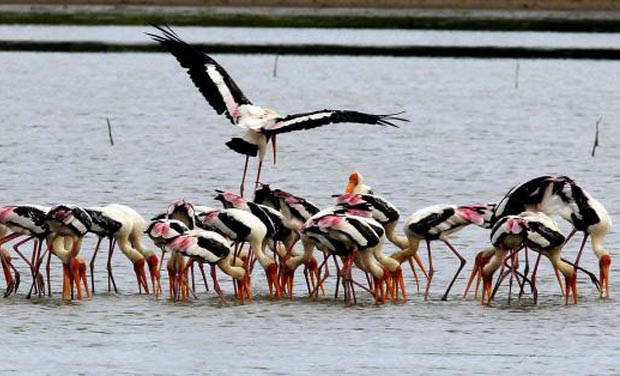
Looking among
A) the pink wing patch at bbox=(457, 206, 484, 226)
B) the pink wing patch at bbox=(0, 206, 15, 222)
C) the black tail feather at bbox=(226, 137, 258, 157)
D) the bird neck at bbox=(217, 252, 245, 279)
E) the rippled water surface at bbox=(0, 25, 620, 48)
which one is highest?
the rippled water surface at bbox=(0, 25, 620, 48)

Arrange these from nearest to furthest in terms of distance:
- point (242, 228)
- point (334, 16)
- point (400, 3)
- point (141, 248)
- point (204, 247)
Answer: point (204, 247) → point (242, 228) → point (141, 248) → point (334, 16) → point (400, 3)

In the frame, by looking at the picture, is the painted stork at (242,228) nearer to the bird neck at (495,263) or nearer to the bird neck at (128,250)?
A: the bird neck at (128,250)

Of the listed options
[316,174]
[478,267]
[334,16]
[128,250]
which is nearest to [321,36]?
[334,16]

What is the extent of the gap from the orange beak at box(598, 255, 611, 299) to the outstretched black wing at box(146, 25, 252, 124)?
3.92 metres

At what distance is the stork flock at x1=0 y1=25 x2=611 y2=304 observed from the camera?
15.0 metres

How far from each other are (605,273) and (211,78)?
442cm

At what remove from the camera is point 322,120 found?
16.2m

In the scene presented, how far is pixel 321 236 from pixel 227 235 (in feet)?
2.80

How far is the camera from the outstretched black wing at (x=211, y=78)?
17.5 meters

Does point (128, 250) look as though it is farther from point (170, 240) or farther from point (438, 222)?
point (438, 222)

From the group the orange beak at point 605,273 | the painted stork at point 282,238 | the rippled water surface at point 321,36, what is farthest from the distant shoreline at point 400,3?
the orange beak at point 605,273

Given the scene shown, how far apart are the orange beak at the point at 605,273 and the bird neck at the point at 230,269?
326 centimetres

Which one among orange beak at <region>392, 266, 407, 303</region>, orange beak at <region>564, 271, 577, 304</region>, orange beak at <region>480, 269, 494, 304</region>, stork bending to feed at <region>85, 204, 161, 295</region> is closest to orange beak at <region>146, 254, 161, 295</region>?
stork bending to feed at <region>85, 204, 161, 295</region>

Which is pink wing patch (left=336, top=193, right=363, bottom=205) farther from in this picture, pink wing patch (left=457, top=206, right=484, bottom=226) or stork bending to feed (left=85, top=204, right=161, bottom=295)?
stork bending to feed (left=85, top=204, right=161, bottom=295)
